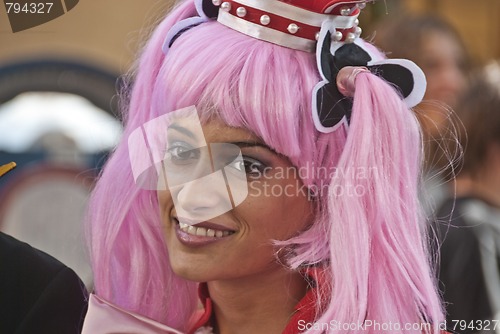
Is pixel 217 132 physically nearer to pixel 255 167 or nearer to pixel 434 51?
pixel 255 167

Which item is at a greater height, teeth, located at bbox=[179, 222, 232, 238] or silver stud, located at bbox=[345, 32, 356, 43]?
silver stud, located at bbox=[345, 32, 356, 43]

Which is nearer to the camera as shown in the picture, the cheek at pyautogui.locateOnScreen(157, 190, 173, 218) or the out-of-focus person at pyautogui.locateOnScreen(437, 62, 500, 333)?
the cheek at pyautogui.locateOnScreen(157, 190, 173, 218)

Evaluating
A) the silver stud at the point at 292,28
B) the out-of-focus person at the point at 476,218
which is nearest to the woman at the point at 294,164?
the silver stud at the point at 292,28

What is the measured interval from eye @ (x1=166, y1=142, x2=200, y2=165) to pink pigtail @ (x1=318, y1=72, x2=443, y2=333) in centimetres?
19

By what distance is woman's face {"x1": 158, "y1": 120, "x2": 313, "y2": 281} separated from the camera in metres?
1.21

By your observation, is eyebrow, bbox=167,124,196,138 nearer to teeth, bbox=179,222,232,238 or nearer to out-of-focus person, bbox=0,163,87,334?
teeth, bbox=179,222,232,238

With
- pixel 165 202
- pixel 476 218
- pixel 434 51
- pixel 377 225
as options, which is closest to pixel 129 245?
pixel 165 202

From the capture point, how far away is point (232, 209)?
47.9 inches

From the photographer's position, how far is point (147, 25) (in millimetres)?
1379

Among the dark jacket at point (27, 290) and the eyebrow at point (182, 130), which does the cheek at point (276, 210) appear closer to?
the eyebrow at point (182, 130)

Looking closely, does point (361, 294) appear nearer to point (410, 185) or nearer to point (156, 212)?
point (410, 185)

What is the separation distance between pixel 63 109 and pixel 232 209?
23.5 inches

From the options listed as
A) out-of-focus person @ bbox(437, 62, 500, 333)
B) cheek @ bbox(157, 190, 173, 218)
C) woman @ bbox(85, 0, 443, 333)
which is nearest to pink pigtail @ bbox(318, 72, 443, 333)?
woman @ bbox(85, 0, 443, 333)

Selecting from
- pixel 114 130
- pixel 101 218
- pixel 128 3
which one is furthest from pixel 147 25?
pixel 101 218
